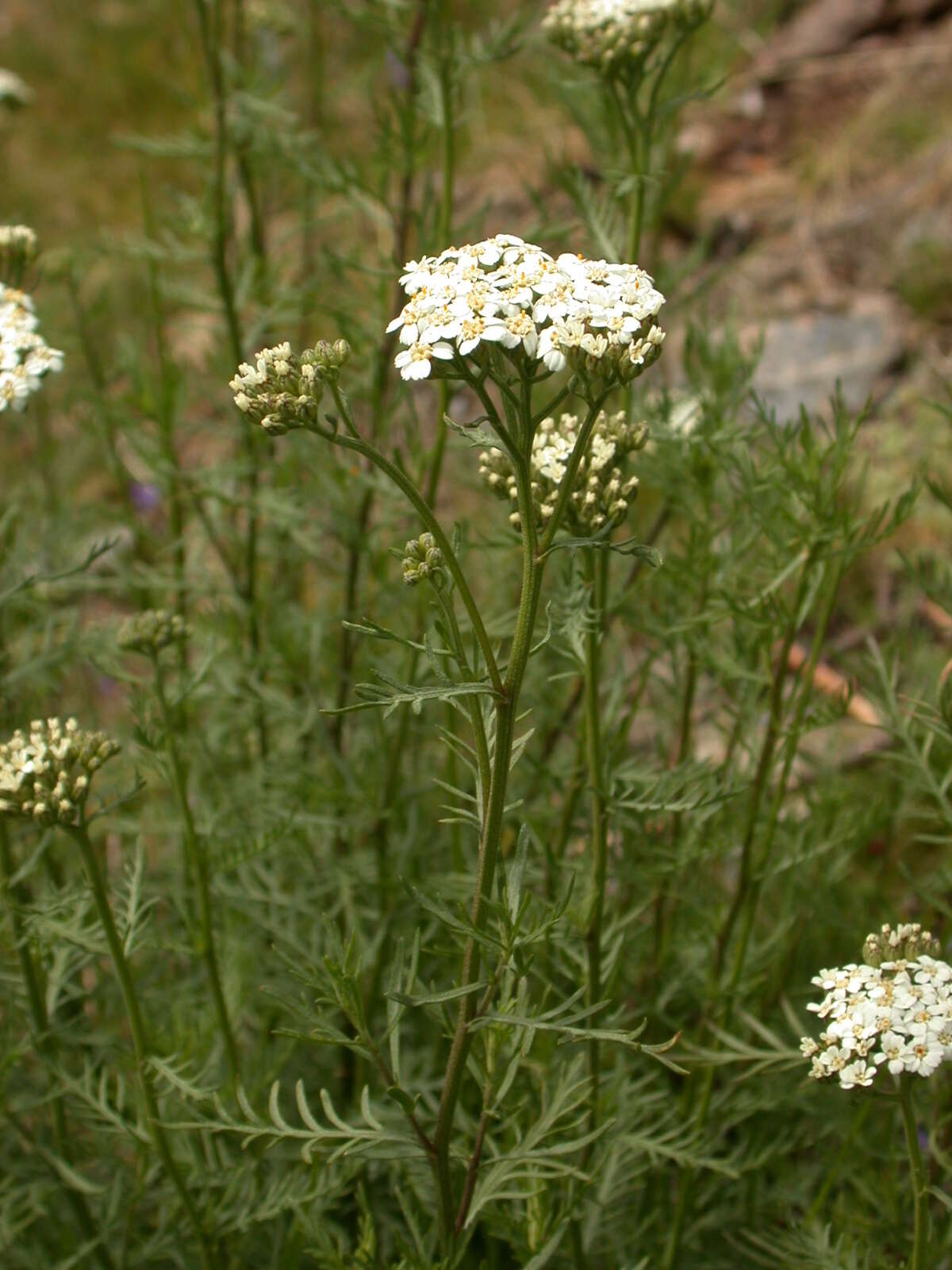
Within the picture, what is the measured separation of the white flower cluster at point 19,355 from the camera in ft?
7.70

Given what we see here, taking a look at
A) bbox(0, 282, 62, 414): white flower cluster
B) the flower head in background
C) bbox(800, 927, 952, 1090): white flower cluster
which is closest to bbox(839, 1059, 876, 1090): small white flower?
bbox(800, 927, 952, 1090): white flower cluster

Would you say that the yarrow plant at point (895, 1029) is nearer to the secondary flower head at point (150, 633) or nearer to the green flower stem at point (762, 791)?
the green flower stem at point (762, 791)

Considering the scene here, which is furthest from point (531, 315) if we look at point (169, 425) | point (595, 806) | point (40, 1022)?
point (169, 425)

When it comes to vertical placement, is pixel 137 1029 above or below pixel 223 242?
below

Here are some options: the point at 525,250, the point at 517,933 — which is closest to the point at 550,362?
the point at 525,250

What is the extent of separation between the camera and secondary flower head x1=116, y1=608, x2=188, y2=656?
2.55 m

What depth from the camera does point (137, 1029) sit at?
2195 millimetres

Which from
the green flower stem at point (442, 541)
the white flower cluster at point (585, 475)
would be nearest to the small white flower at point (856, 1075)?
the green flower stem at point (442, 541)

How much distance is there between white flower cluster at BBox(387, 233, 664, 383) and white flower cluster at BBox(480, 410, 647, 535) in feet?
1.11

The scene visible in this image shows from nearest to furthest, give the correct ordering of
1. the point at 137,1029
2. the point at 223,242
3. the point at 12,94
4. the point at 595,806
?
the point at 137,1029 → the point at 595,806 → the point at 223,242 → the point at 12,94

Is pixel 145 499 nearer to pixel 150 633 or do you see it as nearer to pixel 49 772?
pixel 150 633

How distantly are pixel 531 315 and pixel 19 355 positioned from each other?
3.96 feet

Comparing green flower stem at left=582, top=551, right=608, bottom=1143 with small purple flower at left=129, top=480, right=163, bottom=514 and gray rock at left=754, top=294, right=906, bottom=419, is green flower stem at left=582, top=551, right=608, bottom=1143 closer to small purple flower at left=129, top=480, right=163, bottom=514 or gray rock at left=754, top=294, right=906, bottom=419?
small purple flower at left=129, top=480, right=163, bottom=514

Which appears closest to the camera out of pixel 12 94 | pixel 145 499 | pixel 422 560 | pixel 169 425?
pixel 422 560
